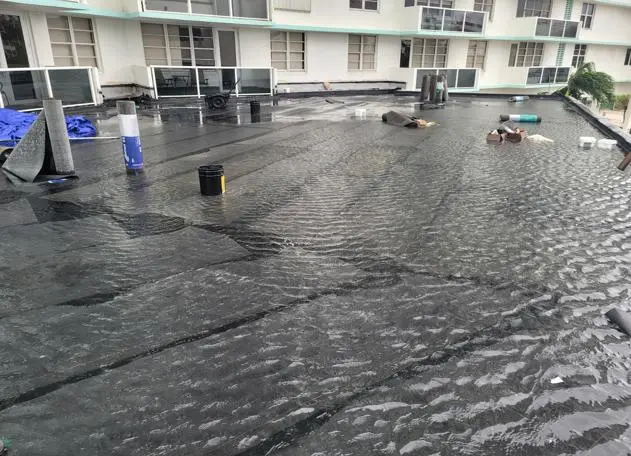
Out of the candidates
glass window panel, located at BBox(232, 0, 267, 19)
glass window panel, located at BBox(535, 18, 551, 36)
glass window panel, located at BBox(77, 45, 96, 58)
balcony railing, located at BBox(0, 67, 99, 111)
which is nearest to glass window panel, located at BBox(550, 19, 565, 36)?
glass window panel, located at BBox(535, 18, 551, 36)

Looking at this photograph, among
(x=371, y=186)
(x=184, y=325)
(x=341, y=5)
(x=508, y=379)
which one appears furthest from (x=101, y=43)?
→ (x=508, y=379)

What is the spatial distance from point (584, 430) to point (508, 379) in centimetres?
A: 37

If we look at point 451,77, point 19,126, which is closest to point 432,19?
point 451,77

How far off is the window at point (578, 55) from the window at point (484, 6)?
773 cm

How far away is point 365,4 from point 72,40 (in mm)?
12426

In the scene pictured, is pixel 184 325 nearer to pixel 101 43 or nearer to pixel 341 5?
pixel 101 43

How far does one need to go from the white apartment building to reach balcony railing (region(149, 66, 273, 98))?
3 cm

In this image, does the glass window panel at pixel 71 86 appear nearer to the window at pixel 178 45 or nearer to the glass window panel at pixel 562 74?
the window at pixel 178 45

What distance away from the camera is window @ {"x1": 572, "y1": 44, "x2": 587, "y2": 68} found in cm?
2636

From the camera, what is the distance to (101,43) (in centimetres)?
1359

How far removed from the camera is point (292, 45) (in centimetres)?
1825

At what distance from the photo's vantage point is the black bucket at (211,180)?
15.9 feet

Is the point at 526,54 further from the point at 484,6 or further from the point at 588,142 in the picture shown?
the point at 588,142

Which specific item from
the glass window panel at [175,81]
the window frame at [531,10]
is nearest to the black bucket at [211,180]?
the glass window panel at [175,81]
